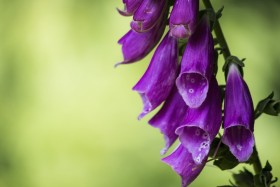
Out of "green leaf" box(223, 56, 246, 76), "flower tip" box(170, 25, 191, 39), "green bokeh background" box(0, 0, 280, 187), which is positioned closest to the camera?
"flower tip" box(170, 25, 191, 39)

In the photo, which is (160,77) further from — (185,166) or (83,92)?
(83,92)

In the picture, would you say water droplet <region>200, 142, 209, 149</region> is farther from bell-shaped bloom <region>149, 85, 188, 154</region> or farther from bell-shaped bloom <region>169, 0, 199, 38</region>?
bell-shaped bloom <region>169, 0, 199, 38</region>

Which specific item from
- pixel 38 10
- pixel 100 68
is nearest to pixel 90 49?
pixel 100 68

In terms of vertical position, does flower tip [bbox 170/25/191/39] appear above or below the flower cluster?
above

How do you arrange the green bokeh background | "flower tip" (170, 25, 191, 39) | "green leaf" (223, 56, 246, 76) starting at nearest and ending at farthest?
"flower tip" (170, 25, 191, 39) → "green leaf" (223, 56, 246, 76) → the green bokeh background

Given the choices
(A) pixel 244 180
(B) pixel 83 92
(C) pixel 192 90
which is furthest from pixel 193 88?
(B) pixel 83 92

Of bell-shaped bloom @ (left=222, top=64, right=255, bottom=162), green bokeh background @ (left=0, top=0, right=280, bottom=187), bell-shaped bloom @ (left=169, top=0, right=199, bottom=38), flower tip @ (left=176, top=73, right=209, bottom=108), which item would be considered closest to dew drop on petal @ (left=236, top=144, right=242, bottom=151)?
bell-shaped bloom @ (left=222, top=64, right=255, bottom=162)
